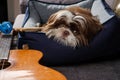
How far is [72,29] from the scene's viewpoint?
1369 mm

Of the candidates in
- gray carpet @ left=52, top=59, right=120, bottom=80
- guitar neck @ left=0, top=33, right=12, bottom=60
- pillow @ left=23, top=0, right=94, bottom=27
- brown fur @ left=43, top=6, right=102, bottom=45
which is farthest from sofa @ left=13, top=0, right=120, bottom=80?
pillow @ left=23, top=0, right=94, bottom=27

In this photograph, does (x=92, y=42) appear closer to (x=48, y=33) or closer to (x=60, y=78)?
(x=48, y=33)

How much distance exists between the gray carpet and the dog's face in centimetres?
14

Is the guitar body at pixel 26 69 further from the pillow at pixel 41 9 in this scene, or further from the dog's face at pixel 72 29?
the pillow at pixel 41 9

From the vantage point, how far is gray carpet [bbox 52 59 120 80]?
1191 mm

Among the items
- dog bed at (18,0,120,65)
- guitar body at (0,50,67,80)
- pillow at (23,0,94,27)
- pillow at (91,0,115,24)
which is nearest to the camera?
guitar body at (0,50,67,80)

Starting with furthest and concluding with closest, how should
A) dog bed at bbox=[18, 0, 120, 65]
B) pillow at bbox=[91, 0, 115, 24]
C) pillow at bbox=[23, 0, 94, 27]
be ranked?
pillow at bbox=[23, 0, 94, 27], pillow at bbox=[91, 0, 115, 24], dog bed at bbox=[18, 0, 120, 65]

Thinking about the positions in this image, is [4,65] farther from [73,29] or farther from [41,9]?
[41,9]

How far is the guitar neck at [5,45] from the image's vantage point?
48.8 inches

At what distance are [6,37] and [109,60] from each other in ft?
2.22

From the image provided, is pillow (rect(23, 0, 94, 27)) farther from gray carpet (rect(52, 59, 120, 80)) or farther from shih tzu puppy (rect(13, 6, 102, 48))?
gray carpet (rect(52, 59, 120, 80))

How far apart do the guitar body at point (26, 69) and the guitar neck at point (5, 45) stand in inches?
1.1

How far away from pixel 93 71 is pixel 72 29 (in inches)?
11.2

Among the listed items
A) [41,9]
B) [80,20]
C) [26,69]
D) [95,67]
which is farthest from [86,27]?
[41,9]
